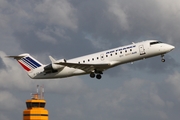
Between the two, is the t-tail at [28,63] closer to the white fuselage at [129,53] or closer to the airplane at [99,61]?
the airplane at [99,61]

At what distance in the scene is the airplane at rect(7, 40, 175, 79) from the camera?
2128 inches

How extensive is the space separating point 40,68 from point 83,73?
6235 mm

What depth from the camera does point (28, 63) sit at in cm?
6306

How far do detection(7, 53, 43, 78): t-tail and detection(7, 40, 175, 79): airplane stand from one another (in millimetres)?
190

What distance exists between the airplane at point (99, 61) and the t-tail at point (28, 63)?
7.5 inches

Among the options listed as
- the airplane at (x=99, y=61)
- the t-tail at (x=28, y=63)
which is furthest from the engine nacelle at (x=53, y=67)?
the t-tail at (x=28, y=63)

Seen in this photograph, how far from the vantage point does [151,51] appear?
5397 centimetres

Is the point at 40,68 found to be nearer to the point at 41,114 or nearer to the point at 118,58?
A: the point at 41,114

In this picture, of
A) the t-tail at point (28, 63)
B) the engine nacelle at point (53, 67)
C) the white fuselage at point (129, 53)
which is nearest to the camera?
the white fuselage at point (129, 53)

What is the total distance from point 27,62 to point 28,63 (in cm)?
25

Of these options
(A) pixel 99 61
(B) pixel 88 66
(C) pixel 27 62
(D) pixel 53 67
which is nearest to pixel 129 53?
(A) pixel 99 61

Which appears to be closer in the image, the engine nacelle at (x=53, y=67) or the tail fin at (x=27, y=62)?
the engine nacelle at (x=53, y=67)

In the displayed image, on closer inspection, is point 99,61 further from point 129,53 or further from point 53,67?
point 53,67

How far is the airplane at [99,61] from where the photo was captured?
5406 cm
